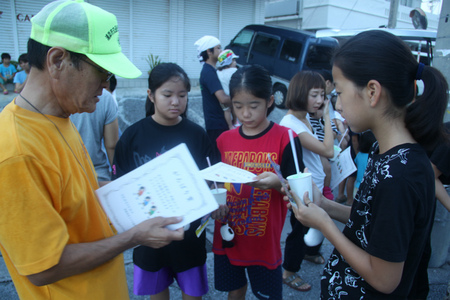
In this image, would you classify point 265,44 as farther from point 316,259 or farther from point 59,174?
point 59,174

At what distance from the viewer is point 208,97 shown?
4.33 m

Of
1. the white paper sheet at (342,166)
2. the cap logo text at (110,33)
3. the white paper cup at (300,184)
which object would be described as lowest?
the white paper sheet at (342,166)

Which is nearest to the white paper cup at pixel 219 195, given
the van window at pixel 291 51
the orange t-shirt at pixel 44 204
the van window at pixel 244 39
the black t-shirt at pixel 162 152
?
the black t-shirt at pixel 162 152

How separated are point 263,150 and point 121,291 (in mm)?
1152

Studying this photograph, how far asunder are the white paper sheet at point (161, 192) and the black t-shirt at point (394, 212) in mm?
610

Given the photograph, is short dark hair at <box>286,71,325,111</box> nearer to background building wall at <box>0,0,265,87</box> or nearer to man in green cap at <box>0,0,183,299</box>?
man in green cap at <box>0,0,183,299</box>

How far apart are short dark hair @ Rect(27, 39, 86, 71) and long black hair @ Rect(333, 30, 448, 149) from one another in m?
1.04

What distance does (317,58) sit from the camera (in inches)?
367

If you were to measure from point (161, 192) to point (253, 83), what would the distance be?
109cm

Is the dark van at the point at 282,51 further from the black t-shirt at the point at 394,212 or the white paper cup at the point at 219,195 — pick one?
the black t-shirt at the point at 394,212

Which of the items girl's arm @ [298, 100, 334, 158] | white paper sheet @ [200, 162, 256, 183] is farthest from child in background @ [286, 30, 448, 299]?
girl's arm @ [298, 100, 334, 158]

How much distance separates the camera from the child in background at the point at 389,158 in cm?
109

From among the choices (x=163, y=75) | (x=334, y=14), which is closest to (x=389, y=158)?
(x=163, y=75)

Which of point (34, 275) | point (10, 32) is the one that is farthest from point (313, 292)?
point (10, 32)
